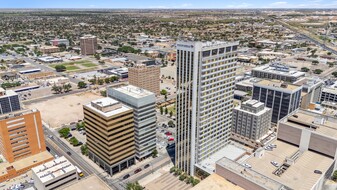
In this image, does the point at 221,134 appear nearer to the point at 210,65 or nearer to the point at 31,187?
the point at 210,65

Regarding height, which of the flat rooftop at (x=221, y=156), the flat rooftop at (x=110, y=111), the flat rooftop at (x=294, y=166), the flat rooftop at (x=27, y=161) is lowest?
the flat rooftop at (x=27, y=161)

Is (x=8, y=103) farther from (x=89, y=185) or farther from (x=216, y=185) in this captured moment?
(x=216, y=185)

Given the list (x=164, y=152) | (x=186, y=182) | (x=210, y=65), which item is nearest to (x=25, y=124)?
(x=164, y=152)

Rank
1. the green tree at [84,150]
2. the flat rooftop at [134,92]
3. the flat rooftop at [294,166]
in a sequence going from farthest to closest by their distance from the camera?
the green tree at [84,150], the flat rooftop at [134,92], the flat rooftop at [294,166]

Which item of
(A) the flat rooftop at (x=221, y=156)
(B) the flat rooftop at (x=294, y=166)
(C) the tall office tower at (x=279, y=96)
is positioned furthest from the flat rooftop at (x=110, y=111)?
(C) the tall office tower at (x=279, y=96)

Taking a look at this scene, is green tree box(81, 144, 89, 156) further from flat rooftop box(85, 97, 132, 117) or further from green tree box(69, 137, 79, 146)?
flat rooftop box(85, 97, 132, 117)

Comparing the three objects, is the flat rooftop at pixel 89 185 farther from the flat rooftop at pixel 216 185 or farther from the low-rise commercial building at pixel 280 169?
the low-rise commercial building at pixel 280 169

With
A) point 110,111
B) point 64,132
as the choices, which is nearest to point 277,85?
point 110,111
